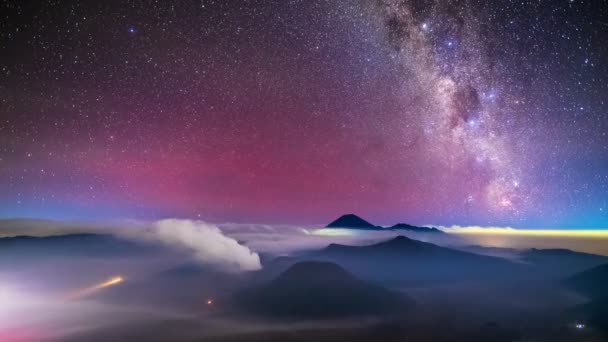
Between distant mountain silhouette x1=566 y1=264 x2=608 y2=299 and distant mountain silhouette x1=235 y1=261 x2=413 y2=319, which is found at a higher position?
distant mountain silhouette x1=566 y1=264 x2=608 y2=299

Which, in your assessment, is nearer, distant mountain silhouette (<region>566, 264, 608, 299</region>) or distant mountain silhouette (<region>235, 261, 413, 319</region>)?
distant mountain silhouette (<region>566, 264, 608, 299</region>)

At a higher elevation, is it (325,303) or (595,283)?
(595,283)

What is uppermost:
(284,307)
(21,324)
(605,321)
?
(605,321)

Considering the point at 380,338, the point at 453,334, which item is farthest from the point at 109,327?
the point at 453,334

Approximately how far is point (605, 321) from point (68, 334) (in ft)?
661

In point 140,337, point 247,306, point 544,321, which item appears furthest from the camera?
point 247,306

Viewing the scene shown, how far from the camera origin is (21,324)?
176000 millimetres

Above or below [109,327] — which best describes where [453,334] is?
above

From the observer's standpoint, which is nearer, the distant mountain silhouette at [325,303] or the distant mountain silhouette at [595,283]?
the distant mountain silhouette at [595,283]

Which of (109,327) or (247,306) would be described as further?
(247,306)

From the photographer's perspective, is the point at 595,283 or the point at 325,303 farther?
the point at 595,283

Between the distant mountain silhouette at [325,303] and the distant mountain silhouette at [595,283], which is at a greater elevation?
the distant mountain silhouette at [595,283]

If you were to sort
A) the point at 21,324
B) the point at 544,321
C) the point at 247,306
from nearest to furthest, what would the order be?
the point at 544,321, the point at 21,324, the point at 247,306

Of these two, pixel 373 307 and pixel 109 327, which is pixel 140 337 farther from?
pixel 373 307
